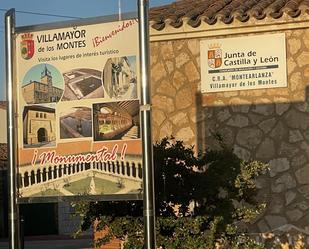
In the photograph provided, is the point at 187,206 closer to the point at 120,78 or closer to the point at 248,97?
the point at 120,78

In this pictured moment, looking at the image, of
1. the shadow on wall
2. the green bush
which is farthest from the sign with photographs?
the shadow on wall

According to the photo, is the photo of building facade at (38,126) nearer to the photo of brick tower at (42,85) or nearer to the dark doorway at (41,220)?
the photo of brick tower at (42,85)

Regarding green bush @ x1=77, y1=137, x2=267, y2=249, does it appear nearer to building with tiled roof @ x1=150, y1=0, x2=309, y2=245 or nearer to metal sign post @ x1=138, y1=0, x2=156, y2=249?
metal sign post @ x1=138, y1=0, x2=156, y2=249

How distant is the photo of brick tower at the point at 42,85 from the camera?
→ 7301 millimetres

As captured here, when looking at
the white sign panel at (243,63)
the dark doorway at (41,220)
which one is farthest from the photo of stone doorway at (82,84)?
the dark doorway at (41,220)

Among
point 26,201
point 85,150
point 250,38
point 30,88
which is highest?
point 250,38

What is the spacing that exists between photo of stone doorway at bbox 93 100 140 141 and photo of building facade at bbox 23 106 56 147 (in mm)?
487

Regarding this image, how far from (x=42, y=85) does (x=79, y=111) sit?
508mm

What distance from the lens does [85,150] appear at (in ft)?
23.2

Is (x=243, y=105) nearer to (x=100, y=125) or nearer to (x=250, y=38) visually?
(x=250, y=38)

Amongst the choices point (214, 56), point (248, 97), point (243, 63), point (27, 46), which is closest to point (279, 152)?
point (248, 97)

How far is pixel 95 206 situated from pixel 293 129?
4.75m

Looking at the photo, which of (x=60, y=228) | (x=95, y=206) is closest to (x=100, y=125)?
(x=95, y=206)

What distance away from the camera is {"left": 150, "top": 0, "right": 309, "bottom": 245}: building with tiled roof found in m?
12.0
